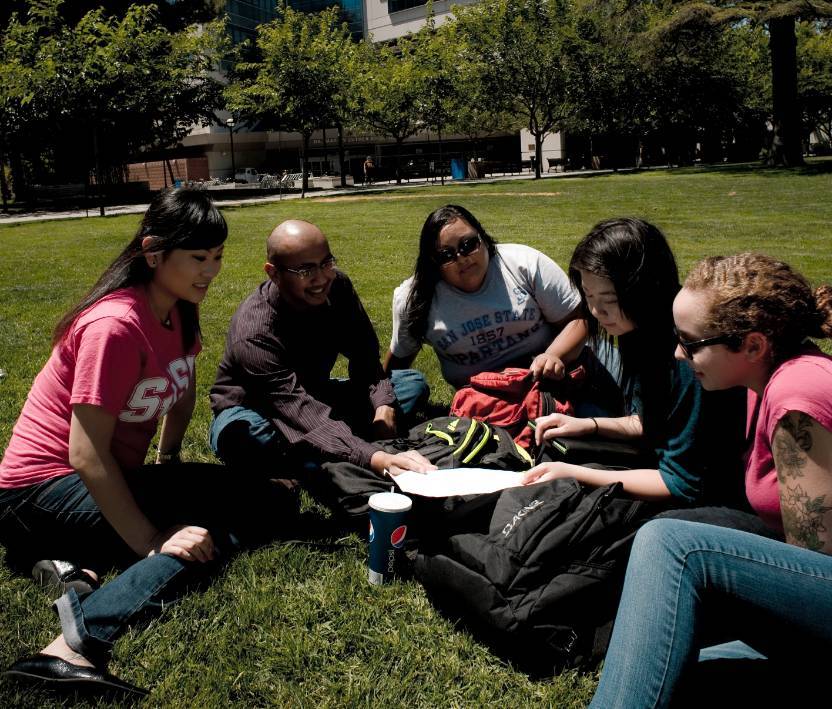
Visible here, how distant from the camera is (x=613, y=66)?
35.3m

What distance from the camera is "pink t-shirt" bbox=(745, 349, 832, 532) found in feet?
6.21

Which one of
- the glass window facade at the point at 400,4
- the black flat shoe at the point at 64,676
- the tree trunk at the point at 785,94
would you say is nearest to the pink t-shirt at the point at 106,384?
the black flat shoe at the point at 64,676

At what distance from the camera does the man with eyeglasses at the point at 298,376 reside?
11.6 feet

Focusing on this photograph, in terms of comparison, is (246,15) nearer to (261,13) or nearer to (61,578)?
(261,13)

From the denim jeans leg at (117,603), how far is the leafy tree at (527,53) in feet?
109

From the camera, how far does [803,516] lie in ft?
6.41

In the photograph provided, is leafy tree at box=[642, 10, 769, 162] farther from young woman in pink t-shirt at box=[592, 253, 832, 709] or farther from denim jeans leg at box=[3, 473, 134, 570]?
denim jeans leg at box=[3, 473, 134, 570]

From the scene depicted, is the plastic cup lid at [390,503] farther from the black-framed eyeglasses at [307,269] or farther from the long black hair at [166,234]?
the black-framed eyeglasses at [307,269]

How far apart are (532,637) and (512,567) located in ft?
0.76

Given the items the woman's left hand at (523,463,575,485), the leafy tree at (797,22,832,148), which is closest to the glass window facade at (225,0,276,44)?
the leafy tree at (797,22,832,148)

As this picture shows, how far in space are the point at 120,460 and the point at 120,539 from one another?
13.0 inches

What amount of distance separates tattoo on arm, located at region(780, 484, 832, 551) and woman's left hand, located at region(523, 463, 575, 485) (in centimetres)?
93

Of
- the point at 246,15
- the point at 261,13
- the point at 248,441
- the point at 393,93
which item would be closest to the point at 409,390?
the point at 248,441

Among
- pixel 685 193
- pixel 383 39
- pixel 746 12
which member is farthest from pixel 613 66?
pixel 383 39
